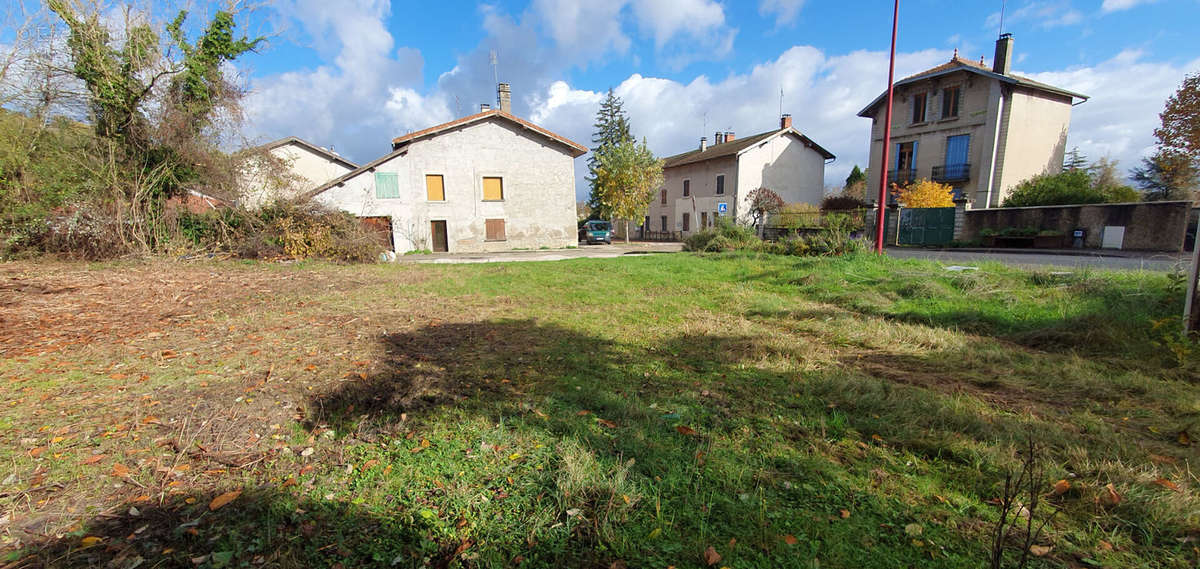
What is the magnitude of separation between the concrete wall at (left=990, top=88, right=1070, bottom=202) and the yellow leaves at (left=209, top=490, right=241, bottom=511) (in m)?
32.9

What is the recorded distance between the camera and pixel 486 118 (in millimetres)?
23641

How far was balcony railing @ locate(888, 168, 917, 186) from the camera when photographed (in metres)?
28.1

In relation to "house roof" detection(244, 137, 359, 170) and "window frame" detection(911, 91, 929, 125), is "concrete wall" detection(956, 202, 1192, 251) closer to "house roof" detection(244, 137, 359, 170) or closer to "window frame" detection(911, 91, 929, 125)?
"window frame" detection(911, 91, 929, 125)

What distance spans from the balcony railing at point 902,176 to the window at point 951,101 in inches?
131

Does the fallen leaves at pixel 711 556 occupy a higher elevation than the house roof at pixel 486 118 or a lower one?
lower

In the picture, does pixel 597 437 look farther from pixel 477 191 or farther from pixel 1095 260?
pixel 477 191

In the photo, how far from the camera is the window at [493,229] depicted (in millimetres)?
24453

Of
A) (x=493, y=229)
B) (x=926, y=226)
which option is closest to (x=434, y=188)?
(x=493, y=229)

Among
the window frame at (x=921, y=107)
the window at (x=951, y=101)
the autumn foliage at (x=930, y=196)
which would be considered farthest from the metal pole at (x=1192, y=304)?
the window frame at (x=921, y=107)

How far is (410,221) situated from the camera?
898 inches

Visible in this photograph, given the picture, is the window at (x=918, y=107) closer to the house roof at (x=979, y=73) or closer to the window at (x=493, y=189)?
the house roof at (x=979, y=73)

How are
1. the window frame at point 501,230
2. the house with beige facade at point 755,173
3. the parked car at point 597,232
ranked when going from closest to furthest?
the window frame at point 501,230, the house with beige facade at point 755,173, the parked car at point 597,232

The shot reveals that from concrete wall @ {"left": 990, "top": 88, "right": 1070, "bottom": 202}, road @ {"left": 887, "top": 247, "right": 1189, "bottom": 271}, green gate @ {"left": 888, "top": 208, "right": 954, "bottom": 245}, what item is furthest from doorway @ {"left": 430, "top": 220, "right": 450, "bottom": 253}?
concrete wall @ {"left": 990, "top": 88, "right": 1070, "bottom": 202}

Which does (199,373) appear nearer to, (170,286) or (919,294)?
(170,286)
